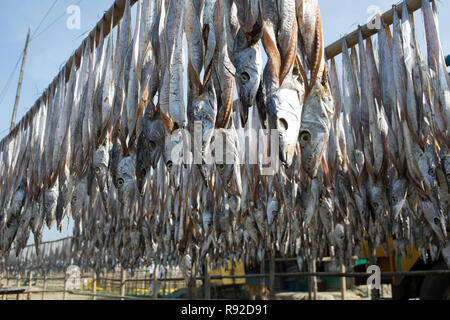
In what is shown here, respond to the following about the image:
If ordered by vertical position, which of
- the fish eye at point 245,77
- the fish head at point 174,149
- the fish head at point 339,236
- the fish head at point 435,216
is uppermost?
the fish eye at point 245,77

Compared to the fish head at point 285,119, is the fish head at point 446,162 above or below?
above

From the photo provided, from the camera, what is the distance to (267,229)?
461 centimetres

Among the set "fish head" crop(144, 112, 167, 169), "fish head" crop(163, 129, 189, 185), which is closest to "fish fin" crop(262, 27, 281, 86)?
"fish head" crop(163, 129, 189, 185)

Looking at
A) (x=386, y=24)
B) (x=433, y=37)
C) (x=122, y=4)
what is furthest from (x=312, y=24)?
(x=386, y=24)

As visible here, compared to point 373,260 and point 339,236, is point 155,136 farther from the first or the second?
point 373,260

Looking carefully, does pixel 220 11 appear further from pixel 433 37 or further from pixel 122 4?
pixel 433 37

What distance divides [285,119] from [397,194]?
1928 millimetres

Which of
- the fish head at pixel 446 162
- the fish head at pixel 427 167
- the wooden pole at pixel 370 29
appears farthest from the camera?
the wooden pole at pixel 370 29

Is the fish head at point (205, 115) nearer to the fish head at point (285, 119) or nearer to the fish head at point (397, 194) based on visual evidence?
the fish head at point (285, 119)

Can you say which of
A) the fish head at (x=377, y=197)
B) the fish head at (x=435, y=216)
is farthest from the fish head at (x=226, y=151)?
the fish head at (x=435, y=216)

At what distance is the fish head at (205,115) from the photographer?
61.4 inches

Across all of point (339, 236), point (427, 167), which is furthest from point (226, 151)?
point (339, 236)

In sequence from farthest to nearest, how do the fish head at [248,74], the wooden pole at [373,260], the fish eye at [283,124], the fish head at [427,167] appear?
the wooden pole at [373,260], the fish head at [427,167], the fish head at [248,74], the fish eye at [283,124]

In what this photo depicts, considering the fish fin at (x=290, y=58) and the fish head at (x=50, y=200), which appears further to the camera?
the fish head at (x=50, y=200)
